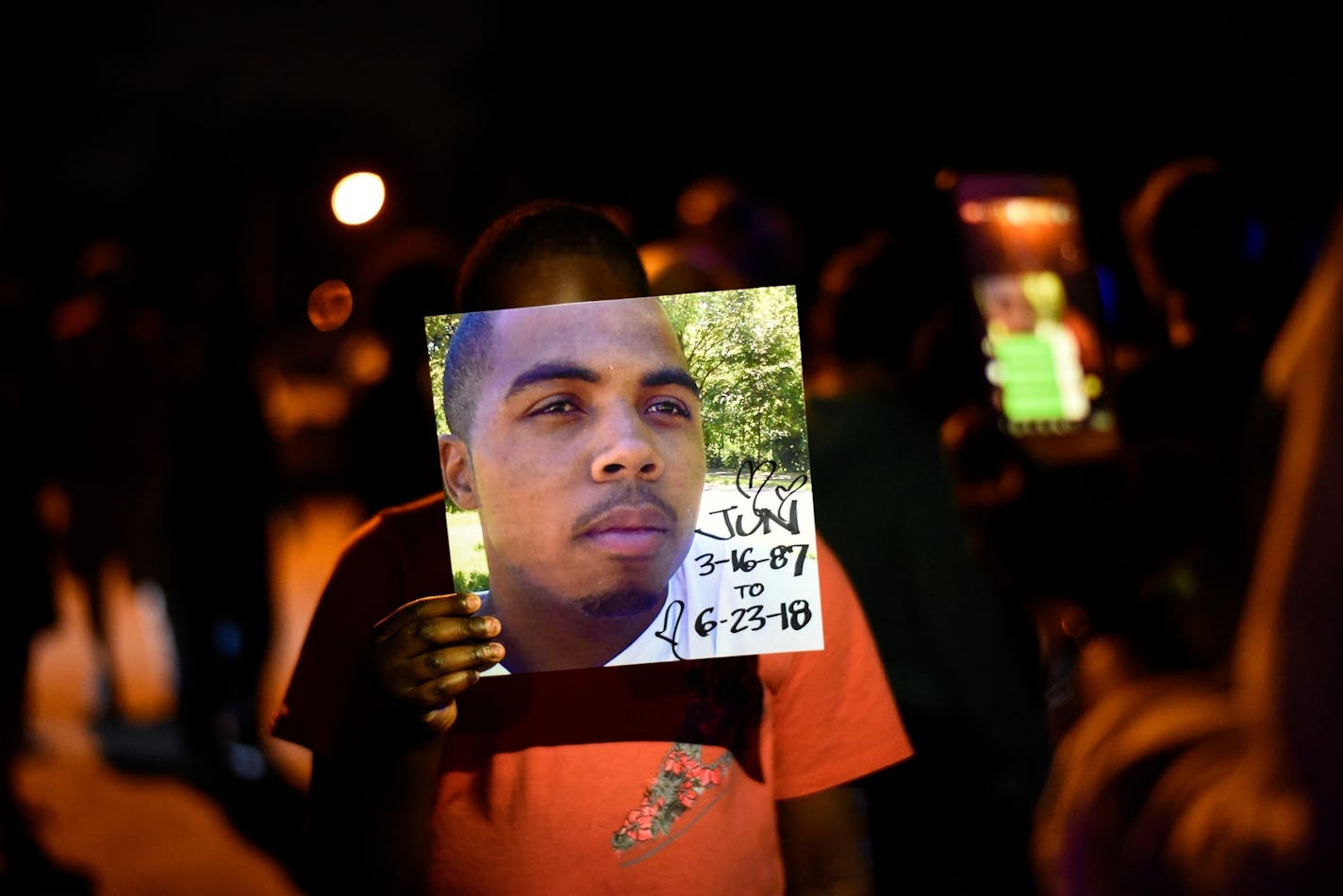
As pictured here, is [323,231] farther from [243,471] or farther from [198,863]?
[198,863]

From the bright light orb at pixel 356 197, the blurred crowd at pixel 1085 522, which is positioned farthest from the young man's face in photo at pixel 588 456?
the bright light orb at pixel 356 197

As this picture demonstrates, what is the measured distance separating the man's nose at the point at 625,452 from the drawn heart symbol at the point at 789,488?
143mm

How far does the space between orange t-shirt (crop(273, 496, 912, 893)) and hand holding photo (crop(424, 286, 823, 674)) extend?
0.34 ft

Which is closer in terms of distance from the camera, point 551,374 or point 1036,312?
point 551,374

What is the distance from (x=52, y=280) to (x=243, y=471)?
5.11ft

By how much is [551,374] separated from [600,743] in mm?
463

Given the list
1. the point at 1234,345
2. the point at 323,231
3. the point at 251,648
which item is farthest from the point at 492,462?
the point at 251,648

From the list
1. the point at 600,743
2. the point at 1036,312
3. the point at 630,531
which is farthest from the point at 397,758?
the point at 1036,312

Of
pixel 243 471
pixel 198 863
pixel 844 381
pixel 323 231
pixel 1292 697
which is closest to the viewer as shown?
pixel 1292 697

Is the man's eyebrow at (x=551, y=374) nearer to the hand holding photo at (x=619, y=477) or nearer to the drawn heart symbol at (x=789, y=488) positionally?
the hand holding photo at (x=619, y=477)

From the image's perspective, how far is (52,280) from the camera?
4691 millimetres

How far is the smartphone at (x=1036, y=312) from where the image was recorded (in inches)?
76.7

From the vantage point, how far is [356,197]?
1.72 meters

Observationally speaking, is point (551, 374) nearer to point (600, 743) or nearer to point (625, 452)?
point (625, 452)
